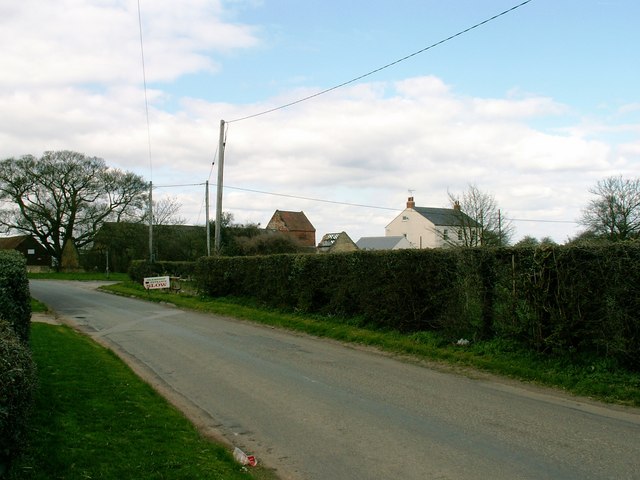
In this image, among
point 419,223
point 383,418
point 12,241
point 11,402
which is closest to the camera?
point 11,402

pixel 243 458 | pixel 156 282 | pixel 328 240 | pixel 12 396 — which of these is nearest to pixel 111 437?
pixel 243 458

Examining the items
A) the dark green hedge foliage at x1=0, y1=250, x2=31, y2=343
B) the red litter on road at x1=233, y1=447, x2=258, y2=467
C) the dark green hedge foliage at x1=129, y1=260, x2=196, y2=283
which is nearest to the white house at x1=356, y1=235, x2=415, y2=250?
the dark green hedge foliage at x1=129, y1=260, x2=196, y2=283

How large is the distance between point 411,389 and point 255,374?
2905mm

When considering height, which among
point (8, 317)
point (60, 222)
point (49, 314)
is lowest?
point (49, 314)

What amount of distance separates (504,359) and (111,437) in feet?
24.9

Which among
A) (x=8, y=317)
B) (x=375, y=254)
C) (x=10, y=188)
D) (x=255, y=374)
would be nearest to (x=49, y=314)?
(x=375, y=254)

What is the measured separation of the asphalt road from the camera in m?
5.57

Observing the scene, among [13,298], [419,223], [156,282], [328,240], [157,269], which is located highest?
[419,223]

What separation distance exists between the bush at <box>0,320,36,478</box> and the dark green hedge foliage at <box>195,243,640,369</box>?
28.3ft

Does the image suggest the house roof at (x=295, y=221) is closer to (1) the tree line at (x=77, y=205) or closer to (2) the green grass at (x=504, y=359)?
(1) the tree line at (x=77, y=205)

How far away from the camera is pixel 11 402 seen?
3775mm

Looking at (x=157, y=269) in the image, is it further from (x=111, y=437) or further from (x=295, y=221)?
(x=295, y=221)

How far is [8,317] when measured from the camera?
7.09 metres

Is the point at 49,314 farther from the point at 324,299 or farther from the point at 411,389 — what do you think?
the point at 411,389
